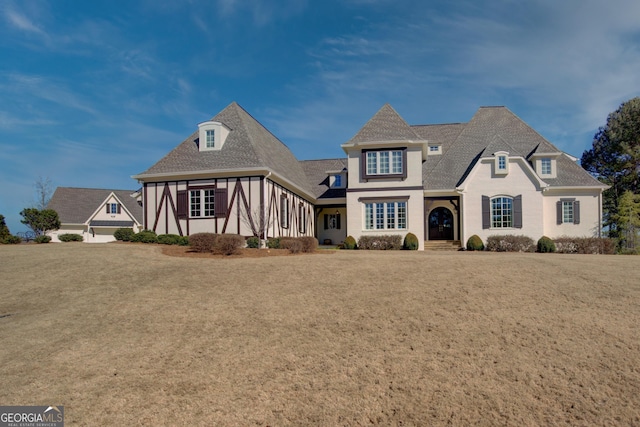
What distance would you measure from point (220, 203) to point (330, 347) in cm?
1627

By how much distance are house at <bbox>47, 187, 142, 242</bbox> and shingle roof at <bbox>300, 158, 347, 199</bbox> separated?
52.4 ft

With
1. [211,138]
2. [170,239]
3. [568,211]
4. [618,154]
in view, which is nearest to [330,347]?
[170,239]

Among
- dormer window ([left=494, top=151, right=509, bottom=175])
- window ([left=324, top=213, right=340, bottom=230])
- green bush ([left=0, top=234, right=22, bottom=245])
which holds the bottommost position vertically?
green bush ([left=0, top=234, right=22, bottom=245])

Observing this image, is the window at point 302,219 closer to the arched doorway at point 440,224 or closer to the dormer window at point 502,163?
the arched doorway at point 440,224

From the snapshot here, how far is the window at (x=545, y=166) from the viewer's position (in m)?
26.7

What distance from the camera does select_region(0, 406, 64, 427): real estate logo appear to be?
19.3ft

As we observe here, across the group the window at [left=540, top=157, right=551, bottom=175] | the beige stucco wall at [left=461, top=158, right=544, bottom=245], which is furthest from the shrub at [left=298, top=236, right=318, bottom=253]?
the window at [left=540, top=157, right=551, bottom=175]

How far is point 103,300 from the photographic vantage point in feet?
36.0

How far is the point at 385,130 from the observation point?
998 inches

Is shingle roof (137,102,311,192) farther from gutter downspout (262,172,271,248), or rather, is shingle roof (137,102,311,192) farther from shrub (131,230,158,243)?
shrub (131,230,158,243)

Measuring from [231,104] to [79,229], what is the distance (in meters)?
23.6

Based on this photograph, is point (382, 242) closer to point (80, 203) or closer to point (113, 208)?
point (113, 208)

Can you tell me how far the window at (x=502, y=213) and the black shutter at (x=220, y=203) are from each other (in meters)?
15.2

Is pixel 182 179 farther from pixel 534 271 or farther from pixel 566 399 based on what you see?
pixel 566 399
